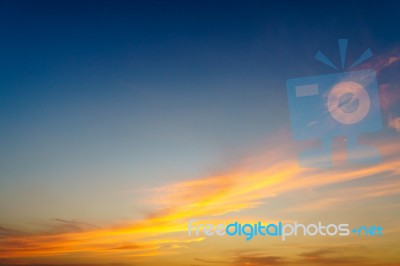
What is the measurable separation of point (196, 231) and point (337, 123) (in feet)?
7.18

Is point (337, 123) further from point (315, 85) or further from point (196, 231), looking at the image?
point (196, 231)

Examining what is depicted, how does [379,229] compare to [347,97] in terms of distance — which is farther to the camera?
[347,97]

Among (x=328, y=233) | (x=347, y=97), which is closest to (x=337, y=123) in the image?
(x=347, y=97)

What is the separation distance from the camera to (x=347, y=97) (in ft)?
20.6

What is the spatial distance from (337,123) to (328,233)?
4.41ft

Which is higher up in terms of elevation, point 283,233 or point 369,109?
point 369,109

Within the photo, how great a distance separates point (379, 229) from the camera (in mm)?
5852

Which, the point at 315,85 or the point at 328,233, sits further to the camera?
the point at 315,85

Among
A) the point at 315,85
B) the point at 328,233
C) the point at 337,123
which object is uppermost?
the point at 315,85

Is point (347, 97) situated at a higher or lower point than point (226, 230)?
higher

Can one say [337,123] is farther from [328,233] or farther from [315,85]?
[328,233]

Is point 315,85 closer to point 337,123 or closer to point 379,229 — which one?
point 337,123

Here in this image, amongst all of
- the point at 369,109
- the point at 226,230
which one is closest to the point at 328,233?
the point at 226,230

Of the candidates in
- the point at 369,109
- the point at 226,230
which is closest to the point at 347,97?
the point at 369,109
